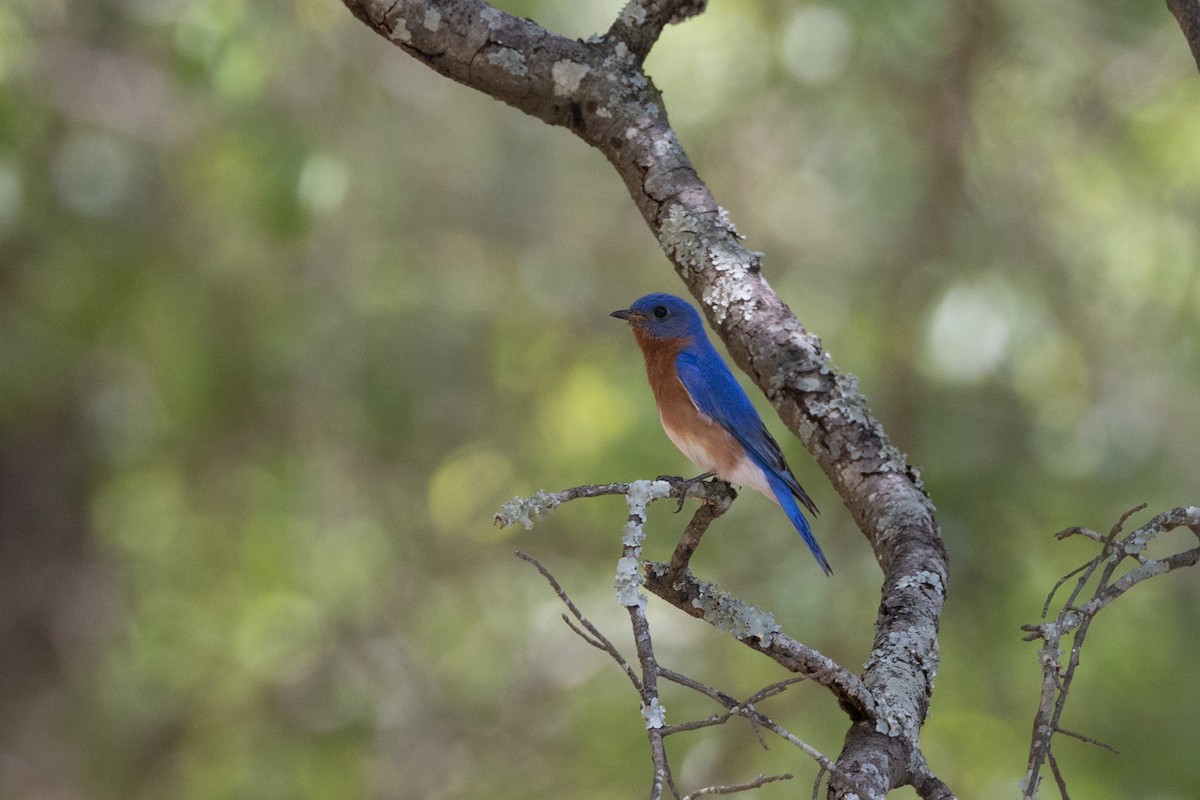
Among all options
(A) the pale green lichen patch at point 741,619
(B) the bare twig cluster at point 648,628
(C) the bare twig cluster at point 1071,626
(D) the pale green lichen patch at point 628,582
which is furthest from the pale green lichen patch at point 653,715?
(C) the bare twig cluster at point 1071,626

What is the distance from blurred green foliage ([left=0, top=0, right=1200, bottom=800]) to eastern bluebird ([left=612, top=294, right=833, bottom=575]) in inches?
39.2

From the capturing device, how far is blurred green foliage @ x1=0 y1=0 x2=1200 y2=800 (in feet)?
16.3

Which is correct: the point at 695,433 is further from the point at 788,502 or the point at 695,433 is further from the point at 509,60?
the point at 509,60

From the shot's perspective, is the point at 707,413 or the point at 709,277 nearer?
the point at 709,277

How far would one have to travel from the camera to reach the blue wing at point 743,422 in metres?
3.89

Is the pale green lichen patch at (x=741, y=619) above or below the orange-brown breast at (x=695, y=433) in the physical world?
below

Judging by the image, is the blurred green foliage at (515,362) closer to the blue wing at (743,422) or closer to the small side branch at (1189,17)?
the blue wing at (743,422)

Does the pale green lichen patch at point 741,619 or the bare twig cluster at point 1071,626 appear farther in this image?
the pale green lichen patch at point 741,619

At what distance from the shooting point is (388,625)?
6.74 m

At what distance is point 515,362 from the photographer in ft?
21.8

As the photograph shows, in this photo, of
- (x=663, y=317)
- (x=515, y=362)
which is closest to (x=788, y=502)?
(x=663, y=317)

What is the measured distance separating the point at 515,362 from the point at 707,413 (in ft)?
9.35

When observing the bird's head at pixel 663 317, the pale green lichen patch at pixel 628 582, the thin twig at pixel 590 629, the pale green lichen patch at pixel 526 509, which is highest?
the bird's head at pixel 663 317

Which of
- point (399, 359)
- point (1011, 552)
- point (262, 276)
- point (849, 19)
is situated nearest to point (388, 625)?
point (399, 359)
